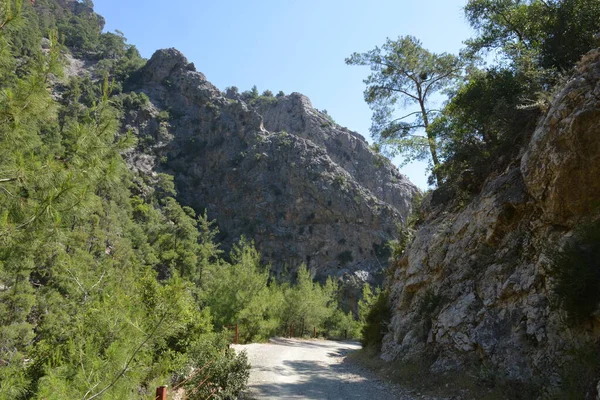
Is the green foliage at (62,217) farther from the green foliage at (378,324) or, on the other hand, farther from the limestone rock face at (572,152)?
the green foliage at (378,324)

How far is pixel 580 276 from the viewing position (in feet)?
16.7

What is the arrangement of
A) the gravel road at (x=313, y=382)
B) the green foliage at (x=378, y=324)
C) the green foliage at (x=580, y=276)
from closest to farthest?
the green foliage at (x=580, y=276) < the gravel road at (x=313, y=382) < the green foliage at (x=378, y=324)

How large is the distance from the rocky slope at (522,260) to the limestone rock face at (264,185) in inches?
1796

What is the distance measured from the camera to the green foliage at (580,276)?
5.04 metres

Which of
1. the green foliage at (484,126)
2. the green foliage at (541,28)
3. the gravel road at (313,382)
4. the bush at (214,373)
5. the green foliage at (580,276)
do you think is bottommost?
the gravel road at (313,382)

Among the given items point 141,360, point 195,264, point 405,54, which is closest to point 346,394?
point 141,360

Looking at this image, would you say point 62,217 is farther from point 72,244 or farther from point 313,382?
point 313,382

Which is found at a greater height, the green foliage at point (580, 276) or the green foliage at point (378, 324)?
the green foliage at point (580, 276)

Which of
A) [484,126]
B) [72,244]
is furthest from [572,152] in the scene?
[72,244]

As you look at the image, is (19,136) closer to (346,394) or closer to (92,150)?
(92,150)

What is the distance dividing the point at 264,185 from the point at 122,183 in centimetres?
4682

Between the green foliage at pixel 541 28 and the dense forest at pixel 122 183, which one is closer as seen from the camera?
the dense forest at pixel 122 183

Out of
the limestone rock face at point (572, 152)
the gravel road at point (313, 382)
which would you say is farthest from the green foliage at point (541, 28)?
the gravel road at point (313, 382)

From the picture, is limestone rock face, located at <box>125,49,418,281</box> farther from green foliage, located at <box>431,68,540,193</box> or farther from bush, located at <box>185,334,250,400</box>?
bush, located at <box>185,334,250,400</box>
